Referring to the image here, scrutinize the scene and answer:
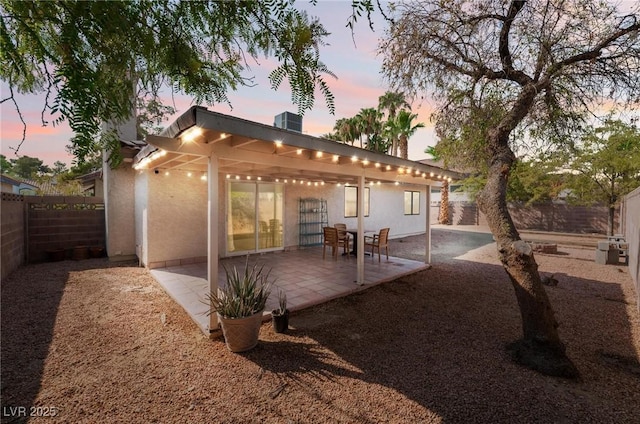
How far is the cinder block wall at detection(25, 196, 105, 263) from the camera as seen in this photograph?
727 centimetres

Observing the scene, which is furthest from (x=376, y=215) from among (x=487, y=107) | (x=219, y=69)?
(x=219, y=69)

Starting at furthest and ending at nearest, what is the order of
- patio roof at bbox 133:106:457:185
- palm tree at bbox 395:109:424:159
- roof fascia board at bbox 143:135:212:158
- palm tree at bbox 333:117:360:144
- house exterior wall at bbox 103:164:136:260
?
palm tree at bbox 333:117:360:144, palm tree at bbox 395:109:424:159, house exterior wall at bbox 103:164:136:260, roof fascia board at bbox 143:135:212:158, patio roof at bbox 133:106:457:185

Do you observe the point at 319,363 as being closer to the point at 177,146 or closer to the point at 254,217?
the point at 177,146

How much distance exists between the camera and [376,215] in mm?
12430

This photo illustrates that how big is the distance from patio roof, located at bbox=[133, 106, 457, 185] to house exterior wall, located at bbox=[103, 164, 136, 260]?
189 centimetres

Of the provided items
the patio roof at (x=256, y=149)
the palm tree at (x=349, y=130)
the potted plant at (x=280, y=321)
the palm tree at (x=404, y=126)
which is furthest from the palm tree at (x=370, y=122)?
the potted plant at (x=280, y=321)

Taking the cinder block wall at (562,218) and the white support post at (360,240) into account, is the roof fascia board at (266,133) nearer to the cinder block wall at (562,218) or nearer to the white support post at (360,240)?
the white support post at (360,240)

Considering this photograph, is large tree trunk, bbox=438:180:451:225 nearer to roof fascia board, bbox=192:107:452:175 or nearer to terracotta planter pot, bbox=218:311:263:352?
roof fascia board, bbox=192:107:452:175

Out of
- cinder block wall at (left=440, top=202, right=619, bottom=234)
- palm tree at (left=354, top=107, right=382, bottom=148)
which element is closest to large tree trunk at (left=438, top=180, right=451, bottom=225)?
cinder block wall at (left=440, top=202, right=619, bottom=234)

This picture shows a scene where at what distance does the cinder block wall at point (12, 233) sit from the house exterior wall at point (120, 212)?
5.53 ft

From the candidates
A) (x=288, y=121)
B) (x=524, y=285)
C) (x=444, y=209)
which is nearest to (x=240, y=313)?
(x=524, y=285)

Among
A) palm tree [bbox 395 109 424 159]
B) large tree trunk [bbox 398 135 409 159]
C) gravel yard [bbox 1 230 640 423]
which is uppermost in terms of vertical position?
palm tree [bbox 395 109 424 159]

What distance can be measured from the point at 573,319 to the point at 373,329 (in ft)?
10.9

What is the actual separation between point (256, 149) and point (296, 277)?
3280 millimetres
